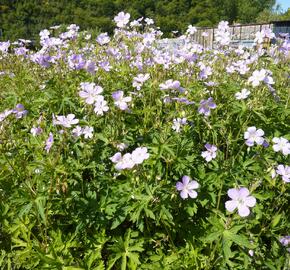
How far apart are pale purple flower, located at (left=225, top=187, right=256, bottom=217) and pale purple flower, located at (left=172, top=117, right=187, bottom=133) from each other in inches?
32.7

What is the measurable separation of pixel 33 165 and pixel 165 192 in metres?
0.82

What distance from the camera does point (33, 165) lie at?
2400mm

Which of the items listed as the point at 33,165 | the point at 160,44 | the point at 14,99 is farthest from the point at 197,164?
the point at 160,44

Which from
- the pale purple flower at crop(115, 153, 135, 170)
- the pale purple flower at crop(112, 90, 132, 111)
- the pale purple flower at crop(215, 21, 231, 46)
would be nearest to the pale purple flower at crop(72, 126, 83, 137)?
the pale purple flower at crop(112, 90, 132, 111)

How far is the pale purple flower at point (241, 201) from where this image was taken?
6.24ft

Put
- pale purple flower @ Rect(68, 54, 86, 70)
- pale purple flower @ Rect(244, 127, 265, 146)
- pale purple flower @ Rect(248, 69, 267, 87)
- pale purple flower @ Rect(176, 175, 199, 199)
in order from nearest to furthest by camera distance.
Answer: pale purple flower @ Rect(176, 175, 199, 199), pale purple flower @ Rect(244, 127, 265, 146), pale purple flower @ Rect(248, 69, 267, 87), pale purple flower @ Rect(68, 54, 86, 70)

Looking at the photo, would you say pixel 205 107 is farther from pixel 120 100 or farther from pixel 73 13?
pixel 73 13

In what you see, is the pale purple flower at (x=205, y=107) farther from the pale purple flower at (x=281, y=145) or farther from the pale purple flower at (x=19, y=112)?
the pale purple flower at (x=19, y=112)

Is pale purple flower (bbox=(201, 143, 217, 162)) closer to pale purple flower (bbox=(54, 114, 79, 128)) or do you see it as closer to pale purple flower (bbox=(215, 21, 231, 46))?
pale purple flower (bbox=(54, 114, 79, 128))

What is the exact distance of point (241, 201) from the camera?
195cm

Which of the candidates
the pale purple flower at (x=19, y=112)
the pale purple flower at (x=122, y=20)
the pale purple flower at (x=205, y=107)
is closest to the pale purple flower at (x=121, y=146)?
the pale purple flower at (x=205, y=107)

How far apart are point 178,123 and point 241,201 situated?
0.86 m

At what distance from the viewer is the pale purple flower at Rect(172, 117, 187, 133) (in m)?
2.67

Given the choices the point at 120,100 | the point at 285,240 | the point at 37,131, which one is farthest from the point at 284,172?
the point at 37,131
